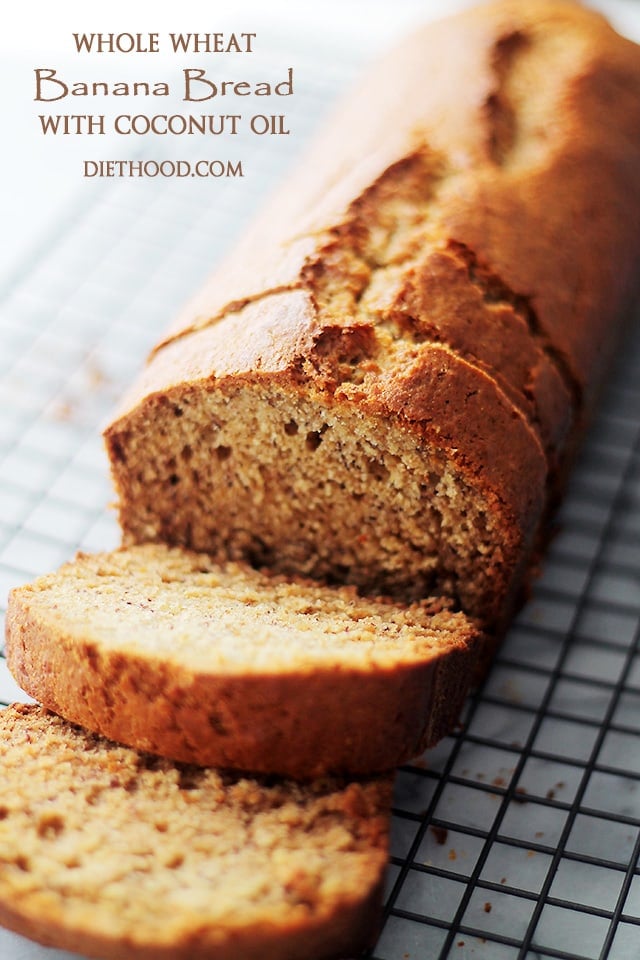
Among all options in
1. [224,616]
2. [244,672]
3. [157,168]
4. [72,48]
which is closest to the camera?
[244,672]

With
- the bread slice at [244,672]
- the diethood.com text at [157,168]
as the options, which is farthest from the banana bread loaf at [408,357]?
the diethood.com text at [157,168]

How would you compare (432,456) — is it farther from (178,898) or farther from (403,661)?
(178,898)

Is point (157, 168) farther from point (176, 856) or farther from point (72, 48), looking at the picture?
point (176, 856)

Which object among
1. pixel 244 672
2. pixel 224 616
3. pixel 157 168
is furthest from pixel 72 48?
pixel 244 672

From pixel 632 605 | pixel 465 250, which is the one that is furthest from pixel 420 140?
pixel 632 605

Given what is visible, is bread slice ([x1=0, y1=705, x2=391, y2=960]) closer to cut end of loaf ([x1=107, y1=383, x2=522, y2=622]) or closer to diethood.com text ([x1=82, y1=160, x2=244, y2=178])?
cut end of loaf ([x1=107, y1=383, x2=522, y2=622])

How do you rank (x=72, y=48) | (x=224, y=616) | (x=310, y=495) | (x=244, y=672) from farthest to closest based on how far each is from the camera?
1. (x=72, y=48)
2. (x=310, y=495)
3. (x=224, y=616)
4. (x=244, y=672)

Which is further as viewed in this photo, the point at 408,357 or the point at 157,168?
the point at 157,168
